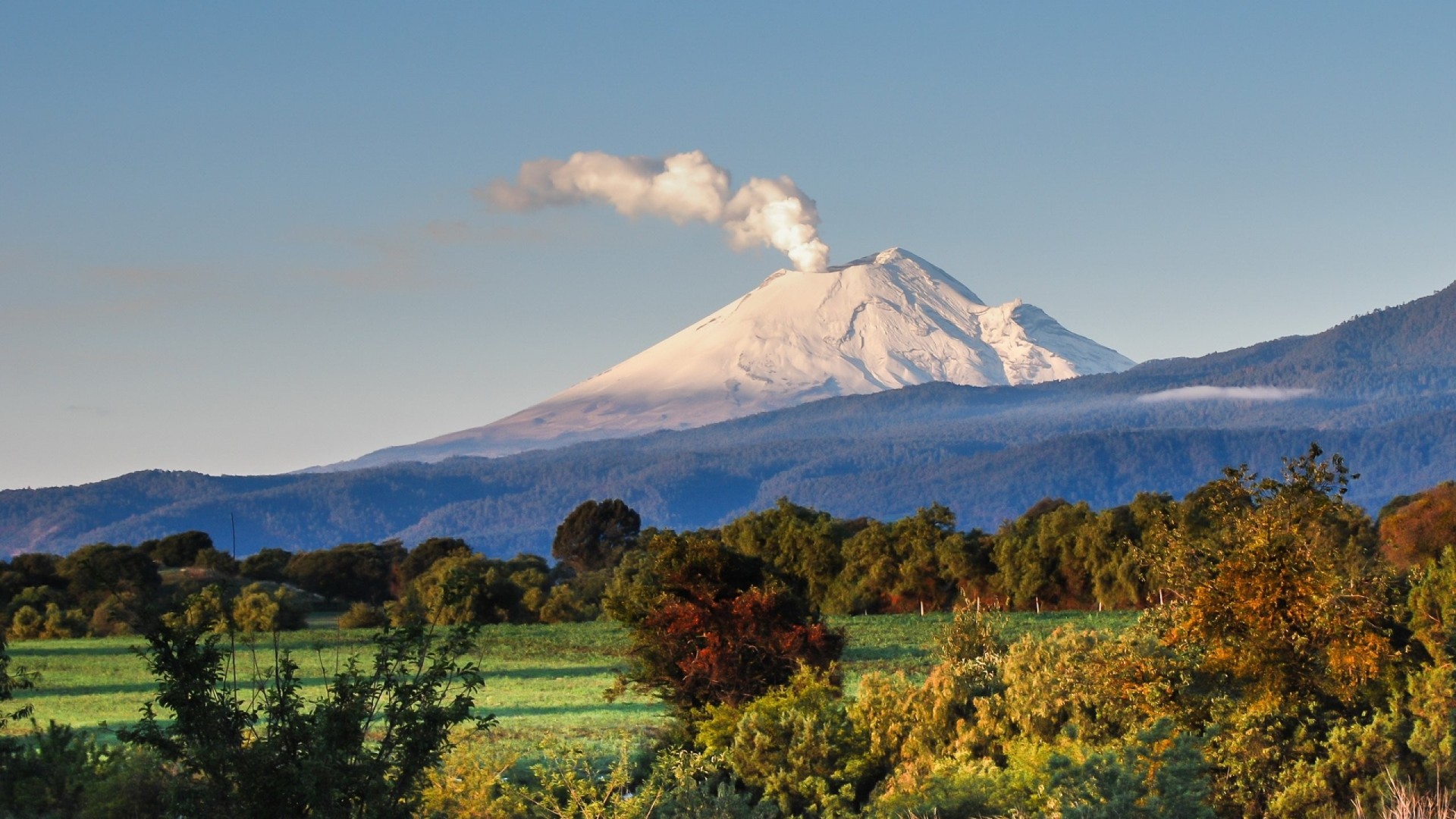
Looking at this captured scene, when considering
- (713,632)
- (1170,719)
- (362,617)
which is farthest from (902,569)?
(1170,719)

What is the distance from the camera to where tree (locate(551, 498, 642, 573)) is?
98.0 meters

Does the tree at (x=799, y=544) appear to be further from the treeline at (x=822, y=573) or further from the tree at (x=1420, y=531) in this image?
the tree at (x=1420, y=531)

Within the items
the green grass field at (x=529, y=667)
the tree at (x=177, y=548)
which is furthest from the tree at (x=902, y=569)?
the tree at (x=177, y=548)

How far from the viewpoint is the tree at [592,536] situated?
98.0 m

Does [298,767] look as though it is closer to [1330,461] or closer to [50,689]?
[1330,461]

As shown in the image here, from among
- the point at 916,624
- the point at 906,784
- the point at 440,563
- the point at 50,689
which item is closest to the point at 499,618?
the point at 440,563

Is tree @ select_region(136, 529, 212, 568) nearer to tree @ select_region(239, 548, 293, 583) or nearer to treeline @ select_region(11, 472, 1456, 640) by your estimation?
treeline @ select_region(11, 472, 1456, 640)

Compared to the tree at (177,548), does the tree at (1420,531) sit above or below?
below

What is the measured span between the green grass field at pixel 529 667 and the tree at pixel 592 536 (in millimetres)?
35470

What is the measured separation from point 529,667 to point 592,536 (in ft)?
179

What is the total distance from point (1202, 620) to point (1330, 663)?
1.48m

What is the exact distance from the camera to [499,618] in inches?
2525

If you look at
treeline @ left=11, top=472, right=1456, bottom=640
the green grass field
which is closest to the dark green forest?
the green grass field

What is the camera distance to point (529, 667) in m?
44.6
